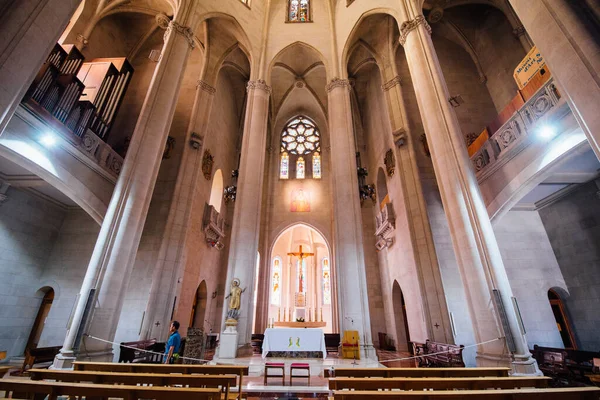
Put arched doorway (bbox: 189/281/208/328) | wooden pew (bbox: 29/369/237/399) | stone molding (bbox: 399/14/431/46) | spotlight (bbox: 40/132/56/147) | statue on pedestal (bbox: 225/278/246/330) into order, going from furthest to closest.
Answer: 1. arched doorway (bbox: 189/281/208/328)
2. stone molding (bbox: 399/14/431/46)
3. statue on pedestal (bbox: 225/278/246/330)
4. spotlight (bbox: 40/132/56/147)
5. wooden pew (bbox: 29/369/237/399)

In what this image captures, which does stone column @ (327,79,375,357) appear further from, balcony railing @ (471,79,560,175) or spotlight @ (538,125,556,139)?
spotlight @ (538,125,556,139)

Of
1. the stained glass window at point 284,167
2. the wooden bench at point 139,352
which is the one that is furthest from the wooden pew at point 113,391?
the stained glass window at point 284,167

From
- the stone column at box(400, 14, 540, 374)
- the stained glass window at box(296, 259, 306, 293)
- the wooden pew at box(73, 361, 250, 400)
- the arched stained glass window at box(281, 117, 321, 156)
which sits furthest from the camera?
the stained glass window at box(296, 259, 306, 293)

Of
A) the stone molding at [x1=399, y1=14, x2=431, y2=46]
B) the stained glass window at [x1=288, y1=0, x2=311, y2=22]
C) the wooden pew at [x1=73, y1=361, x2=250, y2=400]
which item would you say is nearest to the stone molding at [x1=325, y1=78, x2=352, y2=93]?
the stone molding at [x1=399, y1=14, x2=431, y2=46]

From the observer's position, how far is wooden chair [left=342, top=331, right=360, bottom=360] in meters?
7.86

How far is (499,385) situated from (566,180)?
8.33 metres

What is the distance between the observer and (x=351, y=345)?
26.2 ft

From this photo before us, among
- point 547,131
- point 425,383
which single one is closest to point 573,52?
point 547,131

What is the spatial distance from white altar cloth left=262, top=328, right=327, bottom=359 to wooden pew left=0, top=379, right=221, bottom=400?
215 inches

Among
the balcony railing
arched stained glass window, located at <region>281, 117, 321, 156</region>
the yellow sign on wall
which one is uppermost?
arched stained glass window, located at <region>281, 117, 321, 156</region>

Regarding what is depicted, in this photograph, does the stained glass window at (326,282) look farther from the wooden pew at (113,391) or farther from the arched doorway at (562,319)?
the wooden pew at (113,391)

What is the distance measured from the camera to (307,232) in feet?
75.2

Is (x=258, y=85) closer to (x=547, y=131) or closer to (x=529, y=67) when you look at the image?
(x=529, y=67)

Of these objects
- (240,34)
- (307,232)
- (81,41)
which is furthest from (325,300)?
(81,41)
